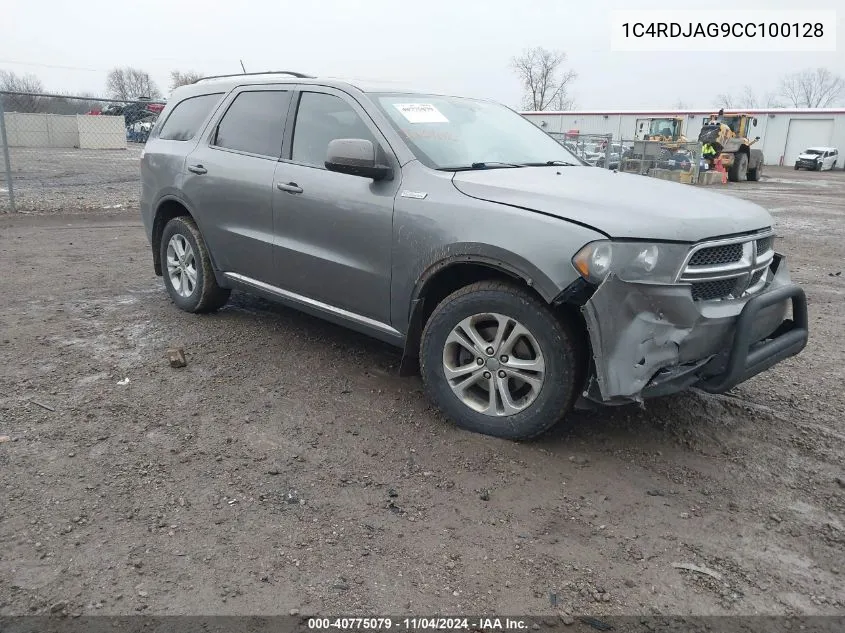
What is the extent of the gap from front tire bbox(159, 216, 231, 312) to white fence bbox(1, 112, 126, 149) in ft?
105

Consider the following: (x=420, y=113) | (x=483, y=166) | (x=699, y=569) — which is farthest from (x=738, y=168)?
(x=699, y=569)

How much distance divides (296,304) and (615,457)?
2249mm

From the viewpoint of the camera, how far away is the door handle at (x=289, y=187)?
4.19 metres

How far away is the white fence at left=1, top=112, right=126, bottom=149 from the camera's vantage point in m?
34.2

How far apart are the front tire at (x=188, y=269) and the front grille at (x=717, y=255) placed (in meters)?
3.59

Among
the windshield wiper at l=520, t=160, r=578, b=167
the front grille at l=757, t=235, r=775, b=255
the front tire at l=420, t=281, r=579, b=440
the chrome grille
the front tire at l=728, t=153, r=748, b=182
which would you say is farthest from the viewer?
the front tire at l=728, t=153, r=748, b=182

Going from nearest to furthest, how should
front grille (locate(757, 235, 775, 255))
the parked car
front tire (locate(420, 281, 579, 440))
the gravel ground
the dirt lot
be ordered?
the dirt lot, front tire (locate(420, 281, 579, 440)), front grille (locate(757, 235, 775, 255)), the gravel ground, the parked car

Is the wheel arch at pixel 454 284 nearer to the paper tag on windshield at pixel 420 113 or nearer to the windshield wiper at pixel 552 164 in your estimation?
the windshield wiper at pixel 552 164

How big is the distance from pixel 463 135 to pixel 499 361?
1.55 m

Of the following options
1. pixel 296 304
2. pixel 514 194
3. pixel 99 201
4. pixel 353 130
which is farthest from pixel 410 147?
pixel 99 201

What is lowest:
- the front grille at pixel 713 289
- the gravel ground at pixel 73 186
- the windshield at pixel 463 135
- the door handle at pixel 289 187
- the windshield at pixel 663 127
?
the gravel ground at pixel 73 186

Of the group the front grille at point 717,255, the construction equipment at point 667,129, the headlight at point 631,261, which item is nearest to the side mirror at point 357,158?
the headlight at point 631,261

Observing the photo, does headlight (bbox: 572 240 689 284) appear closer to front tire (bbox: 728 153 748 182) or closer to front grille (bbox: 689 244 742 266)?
front grille (bbox: 689 244 742 266)

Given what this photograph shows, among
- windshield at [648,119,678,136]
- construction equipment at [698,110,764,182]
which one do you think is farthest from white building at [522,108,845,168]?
construction equipment at [698,110,764,182]
